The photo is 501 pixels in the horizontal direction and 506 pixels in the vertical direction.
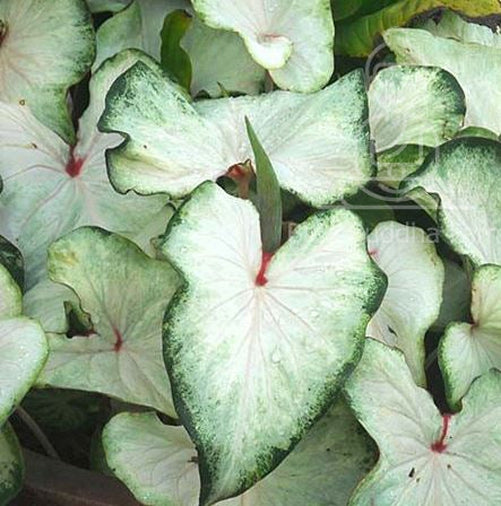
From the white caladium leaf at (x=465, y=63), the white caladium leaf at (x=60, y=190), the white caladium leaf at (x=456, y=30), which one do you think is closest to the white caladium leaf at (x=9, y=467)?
the white caladium leaf at (x=60, y=190)

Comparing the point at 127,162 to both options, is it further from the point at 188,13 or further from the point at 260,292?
the point at 188,13

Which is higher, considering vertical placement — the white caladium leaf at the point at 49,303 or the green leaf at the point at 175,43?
the green leaf at the point at 175,43

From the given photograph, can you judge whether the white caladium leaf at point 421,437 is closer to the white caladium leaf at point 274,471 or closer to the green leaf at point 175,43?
the white caladium leaf at point 274,471

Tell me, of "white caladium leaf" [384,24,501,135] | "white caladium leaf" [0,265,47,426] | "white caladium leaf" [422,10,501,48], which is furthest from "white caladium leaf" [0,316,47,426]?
"white caladium leaf" [422,10,501,48]

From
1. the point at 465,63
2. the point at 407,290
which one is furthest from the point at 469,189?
the point at 465,63

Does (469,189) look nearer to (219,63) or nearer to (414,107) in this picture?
(414,107)
